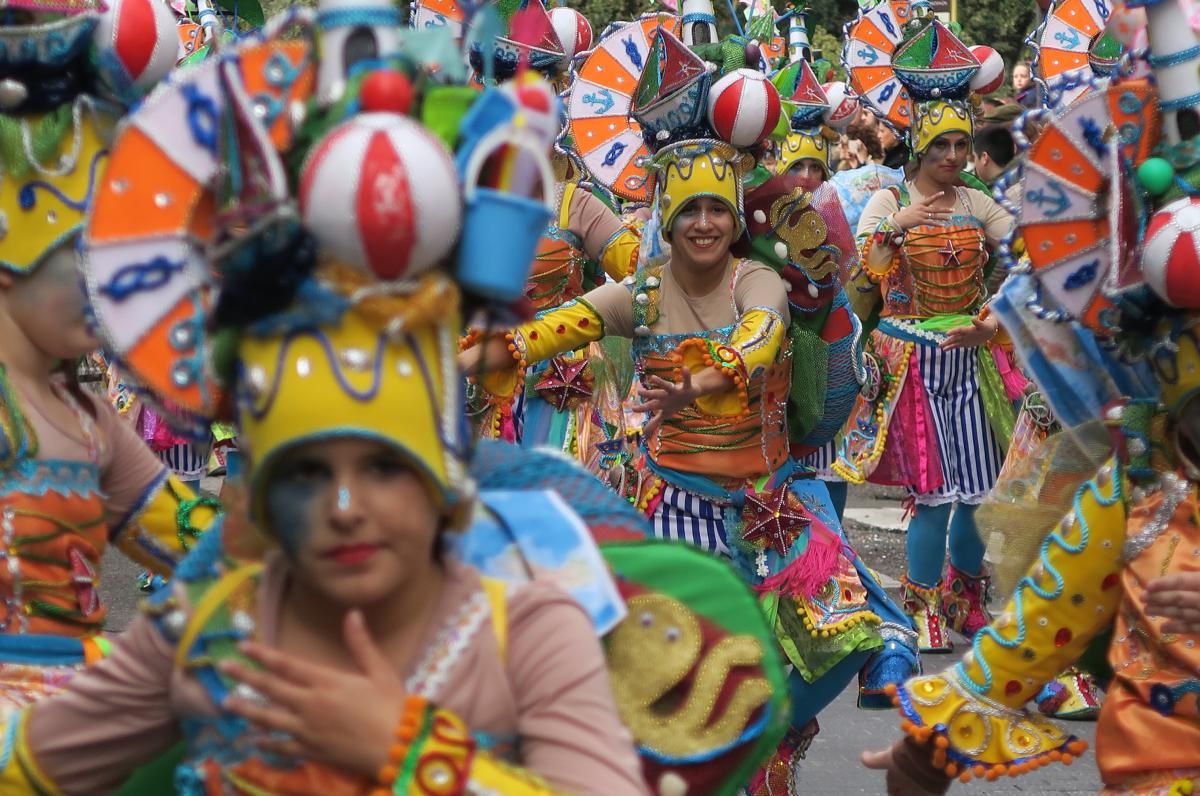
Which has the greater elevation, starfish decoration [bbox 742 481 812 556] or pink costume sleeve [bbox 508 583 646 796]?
pink costume sleeve [bbox 508 583 646 796]

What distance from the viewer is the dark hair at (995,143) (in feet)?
32.8

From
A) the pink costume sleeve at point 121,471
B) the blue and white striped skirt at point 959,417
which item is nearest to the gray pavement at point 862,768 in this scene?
the blue and white striped skirt at point 959,417

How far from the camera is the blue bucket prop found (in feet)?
7.30

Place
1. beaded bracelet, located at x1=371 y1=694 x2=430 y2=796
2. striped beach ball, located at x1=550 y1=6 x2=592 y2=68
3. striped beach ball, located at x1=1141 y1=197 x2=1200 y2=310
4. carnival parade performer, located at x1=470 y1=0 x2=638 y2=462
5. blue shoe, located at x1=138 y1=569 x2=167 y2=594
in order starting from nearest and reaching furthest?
beaded bracelet, located at x1=371 y1=694 x2=430 y2=796, striped beach ball, located at x1=1141 y1=197 x2=1200 y2=310, carnival parade performer, located at x1=470 y1=0 x2=638 y2=462, striped beach ball, located at x1=550 y1=6 x2=592 y2=68, blue shoe, located at x1=138 y1=569 x2=167 y2=594

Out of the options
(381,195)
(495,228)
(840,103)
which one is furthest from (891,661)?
(840,103)

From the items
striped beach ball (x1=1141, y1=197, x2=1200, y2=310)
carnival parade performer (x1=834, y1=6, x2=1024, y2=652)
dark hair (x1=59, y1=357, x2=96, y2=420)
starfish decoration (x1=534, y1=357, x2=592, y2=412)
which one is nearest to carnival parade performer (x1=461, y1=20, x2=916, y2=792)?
starfish decoration (x1=534, y1=357, x2=592, y2=412)

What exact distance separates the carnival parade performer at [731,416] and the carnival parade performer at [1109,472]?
1.83 m

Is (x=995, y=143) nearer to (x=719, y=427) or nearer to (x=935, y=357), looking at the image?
(x=935, y=357)

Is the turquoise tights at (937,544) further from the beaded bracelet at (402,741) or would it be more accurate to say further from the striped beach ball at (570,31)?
the beaded bracelet at (402,741)

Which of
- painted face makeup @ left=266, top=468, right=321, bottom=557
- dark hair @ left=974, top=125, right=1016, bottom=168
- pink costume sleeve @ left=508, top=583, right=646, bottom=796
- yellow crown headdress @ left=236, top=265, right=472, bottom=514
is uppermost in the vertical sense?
yellow crown headdress @ left=236, top=265, right=472, bottom=514

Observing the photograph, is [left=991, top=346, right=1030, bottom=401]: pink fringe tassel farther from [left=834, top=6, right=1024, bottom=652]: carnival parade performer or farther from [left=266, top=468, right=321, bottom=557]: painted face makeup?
[left=266, top=468, right=321, bottom=557]: painted face makeup

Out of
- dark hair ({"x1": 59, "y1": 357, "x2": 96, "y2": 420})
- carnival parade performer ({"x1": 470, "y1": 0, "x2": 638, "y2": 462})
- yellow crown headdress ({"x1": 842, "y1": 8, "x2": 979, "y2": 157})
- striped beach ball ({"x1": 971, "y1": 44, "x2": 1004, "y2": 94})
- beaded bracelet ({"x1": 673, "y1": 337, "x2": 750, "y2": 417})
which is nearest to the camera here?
dark hair ({"x1": 59, "y1": 357, "x2": 96, "y2": 420})

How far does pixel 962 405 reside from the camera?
8750 mm

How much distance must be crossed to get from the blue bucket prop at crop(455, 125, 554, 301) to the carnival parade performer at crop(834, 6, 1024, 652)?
629 centimetres
